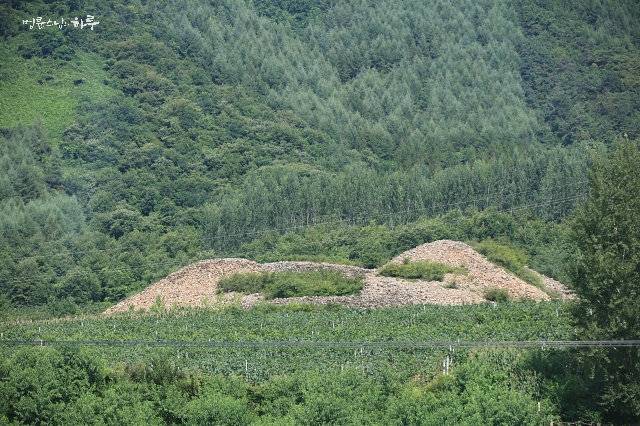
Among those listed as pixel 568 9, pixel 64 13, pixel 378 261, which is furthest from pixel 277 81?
pixel 378 261

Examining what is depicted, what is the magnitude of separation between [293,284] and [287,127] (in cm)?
5574

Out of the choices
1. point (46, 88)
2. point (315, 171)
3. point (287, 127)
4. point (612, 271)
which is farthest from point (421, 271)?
point (46, 88)

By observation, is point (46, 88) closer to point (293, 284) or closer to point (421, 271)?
point (293, 284)

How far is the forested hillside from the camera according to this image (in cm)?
8731

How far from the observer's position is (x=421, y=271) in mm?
68875

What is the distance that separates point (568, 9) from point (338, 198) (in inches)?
3200

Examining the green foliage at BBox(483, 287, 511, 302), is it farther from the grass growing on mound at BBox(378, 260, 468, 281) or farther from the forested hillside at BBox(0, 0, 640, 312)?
the forested hillside at BBox(0, 0, 640, 312)

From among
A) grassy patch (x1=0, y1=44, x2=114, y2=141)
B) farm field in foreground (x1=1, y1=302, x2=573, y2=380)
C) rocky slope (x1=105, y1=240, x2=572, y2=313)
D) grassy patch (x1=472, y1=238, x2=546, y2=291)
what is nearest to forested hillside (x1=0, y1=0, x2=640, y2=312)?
grassy patch (x1=0, y1=44, x2=114, y2=141)

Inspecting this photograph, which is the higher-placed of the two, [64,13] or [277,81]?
[64,13]

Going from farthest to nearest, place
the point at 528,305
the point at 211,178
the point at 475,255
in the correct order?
the point at 211,178
the point at 475,255
the point at 528,305

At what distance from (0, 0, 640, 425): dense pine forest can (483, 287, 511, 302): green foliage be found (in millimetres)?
5880

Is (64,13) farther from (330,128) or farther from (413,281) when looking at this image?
(413,281)

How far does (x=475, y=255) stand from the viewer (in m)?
72.4

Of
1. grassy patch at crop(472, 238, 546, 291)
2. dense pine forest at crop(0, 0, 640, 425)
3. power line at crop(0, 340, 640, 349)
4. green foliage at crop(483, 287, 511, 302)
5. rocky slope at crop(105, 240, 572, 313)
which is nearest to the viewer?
power line at crop(0, 340, 640, 349)
